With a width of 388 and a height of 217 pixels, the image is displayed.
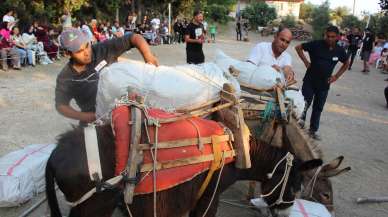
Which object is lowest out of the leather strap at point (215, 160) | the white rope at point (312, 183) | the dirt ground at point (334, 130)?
the dirt ground at point (334, 130)

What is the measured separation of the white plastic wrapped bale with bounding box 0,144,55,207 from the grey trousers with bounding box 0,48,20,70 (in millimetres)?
7900

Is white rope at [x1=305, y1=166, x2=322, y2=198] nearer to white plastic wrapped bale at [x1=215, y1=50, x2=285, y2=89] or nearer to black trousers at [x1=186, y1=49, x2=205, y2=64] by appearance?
white plastic wrapped bale at [x1=215, y1=50, x2=285, y2=89]

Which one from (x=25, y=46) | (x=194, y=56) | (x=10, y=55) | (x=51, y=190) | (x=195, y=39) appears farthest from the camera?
(x=25, y=46)

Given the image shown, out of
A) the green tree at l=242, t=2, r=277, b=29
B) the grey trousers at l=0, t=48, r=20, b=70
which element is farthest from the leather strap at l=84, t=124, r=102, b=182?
the green tree at l=242, t=2, r=277, b=29

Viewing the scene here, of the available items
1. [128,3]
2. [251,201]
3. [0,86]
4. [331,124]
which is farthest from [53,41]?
[128,3]

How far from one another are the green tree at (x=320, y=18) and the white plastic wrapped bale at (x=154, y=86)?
115 ft

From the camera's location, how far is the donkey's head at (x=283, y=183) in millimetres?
3146

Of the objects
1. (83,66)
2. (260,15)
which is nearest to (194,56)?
(83,66)

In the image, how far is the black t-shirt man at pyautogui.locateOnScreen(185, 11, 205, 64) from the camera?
848 centimetres

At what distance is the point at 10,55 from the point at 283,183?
34.8 ft

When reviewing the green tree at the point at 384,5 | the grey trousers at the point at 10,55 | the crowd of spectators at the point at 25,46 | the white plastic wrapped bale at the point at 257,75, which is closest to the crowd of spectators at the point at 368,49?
the green tree at the point at 384,5

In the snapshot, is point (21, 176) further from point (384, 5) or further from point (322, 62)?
point (384, 5)

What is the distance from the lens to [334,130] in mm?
7773

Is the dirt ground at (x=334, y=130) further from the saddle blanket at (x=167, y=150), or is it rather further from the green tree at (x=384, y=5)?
the green tree at (x=384, y=5)
